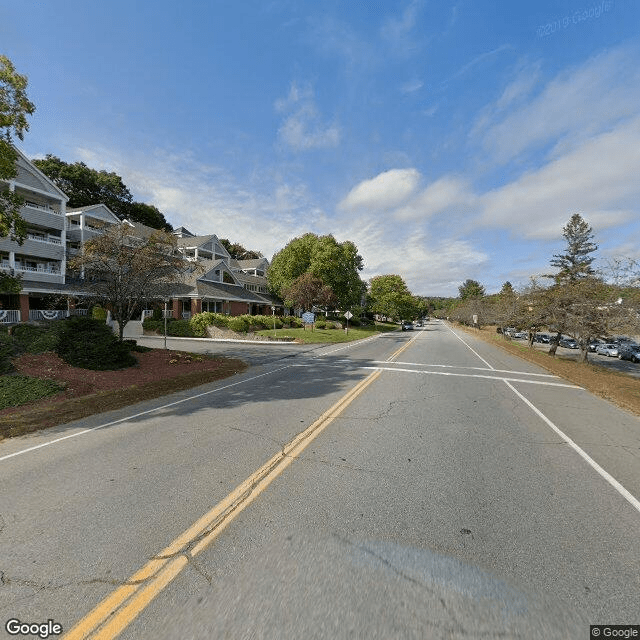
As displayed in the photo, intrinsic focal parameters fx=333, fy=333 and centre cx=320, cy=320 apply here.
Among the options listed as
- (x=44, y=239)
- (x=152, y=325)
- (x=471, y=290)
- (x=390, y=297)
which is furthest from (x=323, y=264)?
(x=471, y=290)

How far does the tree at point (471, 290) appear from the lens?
110 metres

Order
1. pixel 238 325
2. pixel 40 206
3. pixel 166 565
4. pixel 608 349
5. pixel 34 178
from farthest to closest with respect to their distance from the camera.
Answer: pixel 608 349 < pixel 40 206 < pixel 238 325 < pixel 34 178 < pixel 166 565

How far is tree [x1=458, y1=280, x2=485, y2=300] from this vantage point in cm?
11000

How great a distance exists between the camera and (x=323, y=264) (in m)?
42.5

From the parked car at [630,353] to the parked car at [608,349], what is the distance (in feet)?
1.76

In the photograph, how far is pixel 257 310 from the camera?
4472 cm

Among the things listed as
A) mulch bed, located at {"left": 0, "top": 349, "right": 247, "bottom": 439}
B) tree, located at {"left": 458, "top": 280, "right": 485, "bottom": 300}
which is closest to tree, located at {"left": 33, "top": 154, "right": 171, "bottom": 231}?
mulch bed, located at {"left": 0, "top": 349, "right": 247, "bottom": 439}

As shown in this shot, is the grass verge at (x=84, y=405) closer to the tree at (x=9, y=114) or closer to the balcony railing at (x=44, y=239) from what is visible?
the tree at (x=9, y=114)

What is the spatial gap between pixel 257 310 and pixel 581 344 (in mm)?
34622

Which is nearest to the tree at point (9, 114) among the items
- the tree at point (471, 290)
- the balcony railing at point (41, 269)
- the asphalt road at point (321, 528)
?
the asphalt road at point (321, 528)

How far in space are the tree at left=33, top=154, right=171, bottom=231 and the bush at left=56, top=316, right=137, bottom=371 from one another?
4100cm

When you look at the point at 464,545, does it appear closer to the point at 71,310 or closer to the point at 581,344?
the point at 581,344

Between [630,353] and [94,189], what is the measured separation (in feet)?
243

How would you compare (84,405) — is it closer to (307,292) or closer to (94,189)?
(307,292)
